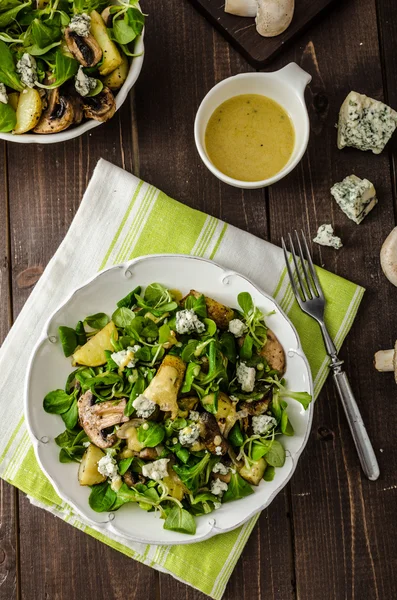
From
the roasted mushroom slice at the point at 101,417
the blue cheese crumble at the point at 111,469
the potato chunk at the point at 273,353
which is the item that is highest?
the potato chunk at the point at 273,353

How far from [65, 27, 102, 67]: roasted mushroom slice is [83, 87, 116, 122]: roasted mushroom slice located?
0.09m

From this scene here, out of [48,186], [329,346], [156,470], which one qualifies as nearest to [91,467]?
[156,470]

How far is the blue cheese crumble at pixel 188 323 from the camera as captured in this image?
1.59 m

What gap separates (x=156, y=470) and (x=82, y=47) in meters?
1.09

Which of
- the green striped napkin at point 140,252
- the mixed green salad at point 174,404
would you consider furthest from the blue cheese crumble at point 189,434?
the green striped napkin at point 140,252

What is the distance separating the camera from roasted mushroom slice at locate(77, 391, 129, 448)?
1.60 meters

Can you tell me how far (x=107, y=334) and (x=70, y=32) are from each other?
779 mm

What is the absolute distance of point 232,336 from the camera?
5.44 ft

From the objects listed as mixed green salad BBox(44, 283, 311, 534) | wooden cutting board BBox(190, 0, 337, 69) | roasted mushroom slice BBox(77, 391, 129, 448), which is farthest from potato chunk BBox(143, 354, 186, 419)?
wooden cutting board BBox(190, 0, 337, 69)

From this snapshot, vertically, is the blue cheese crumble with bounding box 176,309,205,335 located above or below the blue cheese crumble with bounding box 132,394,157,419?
above

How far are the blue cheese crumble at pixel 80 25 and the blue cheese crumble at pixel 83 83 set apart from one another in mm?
83

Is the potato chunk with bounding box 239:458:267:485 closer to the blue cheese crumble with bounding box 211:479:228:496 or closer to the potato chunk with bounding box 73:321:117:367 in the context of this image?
the blue cheese crumble with bounding box 211:479:228:496

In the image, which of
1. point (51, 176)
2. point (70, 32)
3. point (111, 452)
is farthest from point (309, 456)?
point (70, 32)

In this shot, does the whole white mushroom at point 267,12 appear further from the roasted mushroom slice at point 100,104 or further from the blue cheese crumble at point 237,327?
the blue cheese crumble at point 237,327
